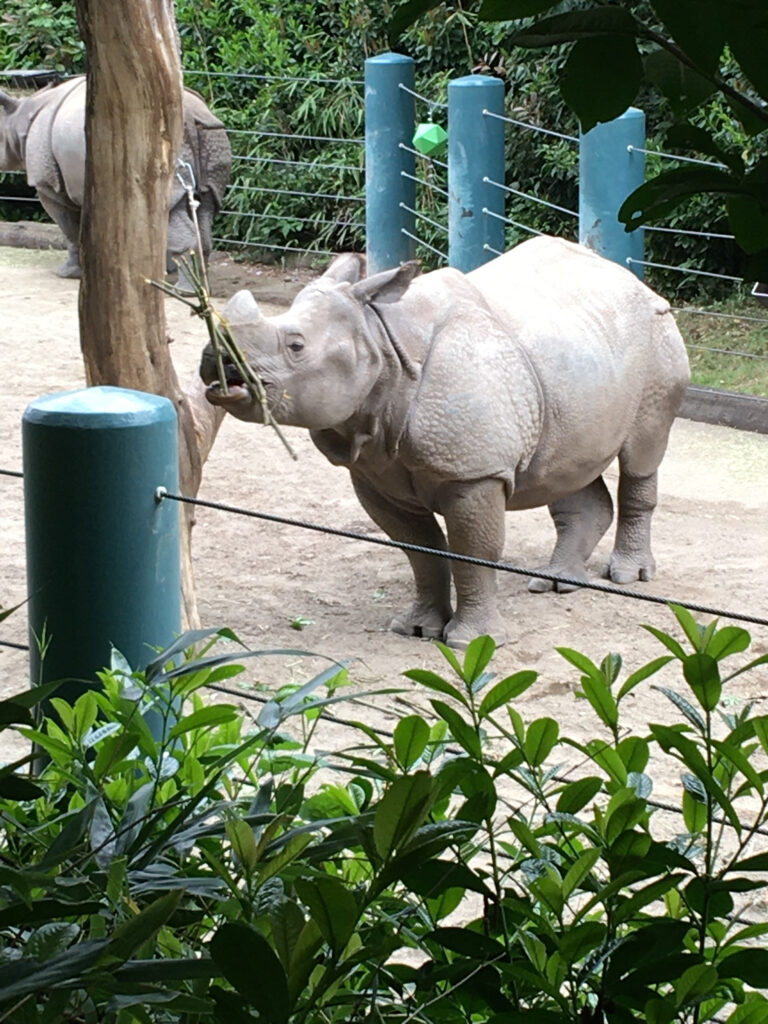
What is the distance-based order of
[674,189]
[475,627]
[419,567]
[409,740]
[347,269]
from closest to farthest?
[674,189], [409,740], [347,269], [475,627], [419,567]

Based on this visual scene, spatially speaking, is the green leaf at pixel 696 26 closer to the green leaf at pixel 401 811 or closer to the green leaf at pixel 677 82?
the green leaf at pixel 677 82

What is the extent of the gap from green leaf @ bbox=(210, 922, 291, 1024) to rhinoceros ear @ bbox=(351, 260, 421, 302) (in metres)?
4.27

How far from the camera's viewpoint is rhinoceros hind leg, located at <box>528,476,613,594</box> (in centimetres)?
592

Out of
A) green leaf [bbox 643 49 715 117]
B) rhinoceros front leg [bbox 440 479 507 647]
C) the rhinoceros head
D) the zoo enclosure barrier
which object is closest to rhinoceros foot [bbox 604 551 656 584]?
rhinoceros front leg [bbox 440 479 507 647]

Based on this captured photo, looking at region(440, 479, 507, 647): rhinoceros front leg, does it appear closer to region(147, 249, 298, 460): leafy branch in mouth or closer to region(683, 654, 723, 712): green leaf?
region(147, 249, 298, 460): leafy branch in mouth

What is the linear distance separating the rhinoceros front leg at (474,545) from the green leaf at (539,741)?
156 inches

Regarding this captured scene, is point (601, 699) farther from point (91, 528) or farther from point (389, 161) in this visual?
point (389, 161)

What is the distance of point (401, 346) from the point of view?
496 cm

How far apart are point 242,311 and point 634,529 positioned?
6.47ft

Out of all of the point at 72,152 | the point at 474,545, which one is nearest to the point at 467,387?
the point at 474,545

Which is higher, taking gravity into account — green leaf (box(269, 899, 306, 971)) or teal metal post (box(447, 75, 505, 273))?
green leaf (box(269, 899, 306, 971))

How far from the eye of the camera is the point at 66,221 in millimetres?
11023

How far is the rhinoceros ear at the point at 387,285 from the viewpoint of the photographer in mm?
4902

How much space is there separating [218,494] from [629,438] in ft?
6.91
